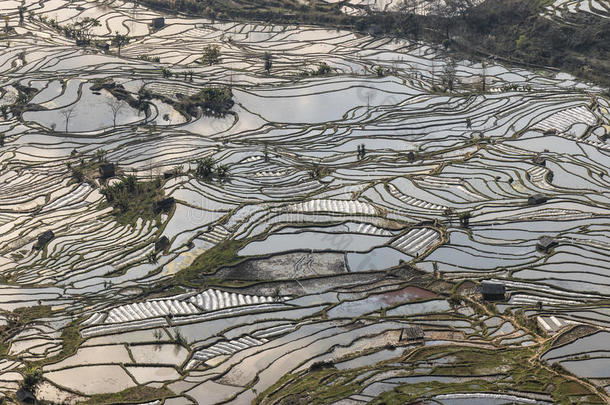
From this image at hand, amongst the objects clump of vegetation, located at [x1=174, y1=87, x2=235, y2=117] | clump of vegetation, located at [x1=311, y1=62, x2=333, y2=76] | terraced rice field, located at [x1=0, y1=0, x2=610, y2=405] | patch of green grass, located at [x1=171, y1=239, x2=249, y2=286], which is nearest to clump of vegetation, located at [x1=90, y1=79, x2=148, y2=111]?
terraced rice field, located at [x1=0, y1=0, x2=610, y2=405]

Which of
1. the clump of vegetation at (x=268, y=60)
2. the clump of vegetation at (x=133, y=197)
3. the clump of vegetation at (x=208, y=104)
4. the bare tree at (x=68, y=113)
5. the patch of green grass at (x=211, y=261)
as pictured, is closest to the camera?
the patch of green grass at (x=211, y=261)

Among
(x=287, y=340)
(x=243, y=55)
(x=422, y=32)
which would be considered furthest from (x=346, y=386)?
(x=422, y=32)

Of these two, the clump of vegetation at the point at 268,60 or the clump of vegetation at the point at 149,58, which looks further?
the clump of vegetation at the point at 149,58

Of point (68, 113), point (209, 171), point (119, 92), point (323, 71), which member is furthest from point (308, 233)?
point (323, 71)

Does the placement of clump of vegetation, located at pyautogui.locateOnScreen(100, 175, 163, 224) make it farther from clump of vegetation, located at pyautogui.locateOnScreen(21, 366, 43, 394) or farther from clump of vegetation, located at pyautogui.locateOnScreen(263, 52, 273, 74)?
clump of vegetation, located at pyautogui.locateOnScreen(263, 52, 273, 74)

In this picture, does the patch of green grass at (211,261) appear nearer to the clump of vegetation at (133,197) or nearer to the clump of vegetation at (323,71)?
the clump of vegetation at (133,197)

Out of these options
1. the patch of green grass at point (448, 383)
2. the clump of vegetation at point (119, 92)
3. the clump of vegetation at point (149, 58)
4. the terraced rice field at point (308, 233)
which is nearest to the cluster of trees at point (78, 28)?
the terraced rice field at point (308, 233)

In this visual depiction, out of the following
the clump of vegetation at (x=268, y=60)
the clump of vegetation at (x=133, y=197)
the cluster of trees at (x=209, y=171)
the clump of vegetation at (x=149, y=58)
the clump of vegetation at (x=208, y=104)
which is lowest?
the clump of vegetation at (x=133, y=197)
